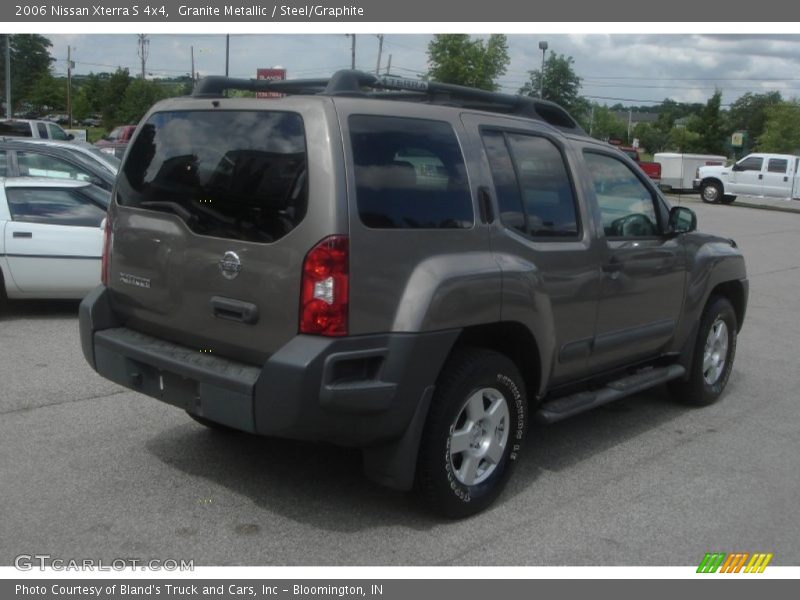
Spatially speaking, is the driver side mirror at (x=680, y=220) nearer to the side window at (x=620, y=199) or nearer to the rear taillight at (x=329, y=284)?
the side window at (x=620, y=199)

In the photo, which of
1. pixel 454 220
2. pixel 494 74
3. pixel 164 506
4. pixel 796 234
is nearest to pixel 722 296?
pixel 454 220

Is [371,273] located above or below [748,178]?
above

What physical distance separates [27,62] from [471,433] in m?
68.3

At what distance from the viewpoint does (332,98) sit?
402 cm

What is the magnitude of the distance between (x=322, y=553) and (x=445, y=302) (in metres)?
1.25

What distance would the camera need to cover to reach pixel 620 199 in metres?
5.68

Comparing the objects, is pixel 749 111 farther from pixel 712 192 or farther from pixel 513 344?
pixel 513 344

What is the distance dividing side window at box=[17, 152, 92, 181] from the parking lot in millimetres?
4477

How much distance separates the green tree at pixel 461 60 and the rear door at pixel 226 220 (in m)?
37.9

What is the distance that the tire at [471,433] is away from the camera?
4230mm

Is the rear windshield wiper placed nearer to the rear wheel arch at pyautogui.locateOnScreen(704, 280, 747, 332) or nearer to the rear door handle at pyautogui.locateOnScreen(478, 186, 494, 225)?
the rear door handle at pyautogui.locateOnScreen(478, 186, 494, 225)

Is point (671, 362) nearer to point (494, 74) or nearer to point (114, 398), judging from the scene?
point (114, 398)

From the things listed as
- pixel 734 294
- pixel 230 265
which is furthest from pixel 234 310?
pixel 734 294
